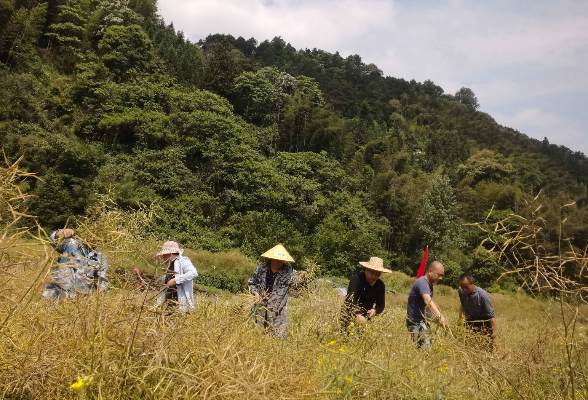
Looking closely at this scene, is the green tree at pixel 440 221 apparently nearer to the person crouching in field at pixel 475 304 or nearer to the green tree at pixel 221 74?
the green tree at pixel 221 74

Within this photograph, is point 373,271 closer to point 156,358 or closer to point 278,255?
point 278,255

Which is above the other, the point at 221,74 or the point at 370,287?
the point at 221,74

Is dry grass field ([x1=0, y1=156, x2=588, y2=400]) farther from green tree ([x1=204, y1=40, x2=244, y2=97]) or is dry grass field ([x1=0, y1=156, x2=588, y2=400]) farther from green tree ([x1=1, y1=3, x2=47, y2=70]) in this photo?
green tree ([x1=204, y1=40, x2=244, y2=97])

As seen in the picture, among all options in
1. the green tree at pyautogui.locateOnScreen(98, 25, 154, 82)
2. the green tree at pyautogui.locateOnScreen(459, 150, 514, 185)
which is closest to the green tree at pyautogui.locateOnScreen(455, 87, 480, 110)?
the green tree at pyautogui.locateOnScreen(459, 150, 514, 185)

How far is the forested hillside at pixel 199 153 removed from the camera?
24.5 metres

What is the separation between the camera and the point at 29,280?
1.55 m

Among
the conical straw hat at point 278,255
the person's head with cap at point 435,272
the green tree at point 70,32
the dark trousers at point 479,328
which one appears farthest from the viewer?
the green tree at point 70,32

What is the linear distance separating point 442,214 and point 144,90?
98.9 feet

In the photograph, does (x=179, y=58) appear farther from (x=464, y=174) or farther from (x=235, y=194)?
(x=464, y=174)

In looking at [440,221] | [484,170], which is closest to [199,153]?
[440,221]

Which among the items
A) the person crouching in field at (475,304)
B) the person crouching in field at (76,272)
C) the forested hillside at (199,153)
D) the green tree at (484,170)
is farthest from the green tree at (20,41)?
the green tree at (484,170)

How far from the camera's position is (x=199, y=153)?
108ft

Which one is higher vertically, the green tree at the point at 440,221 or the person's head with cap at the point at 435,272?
the person's head with cap at the point at 435,272

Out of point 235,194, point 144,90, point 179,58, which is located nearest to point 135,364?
point 235,194
